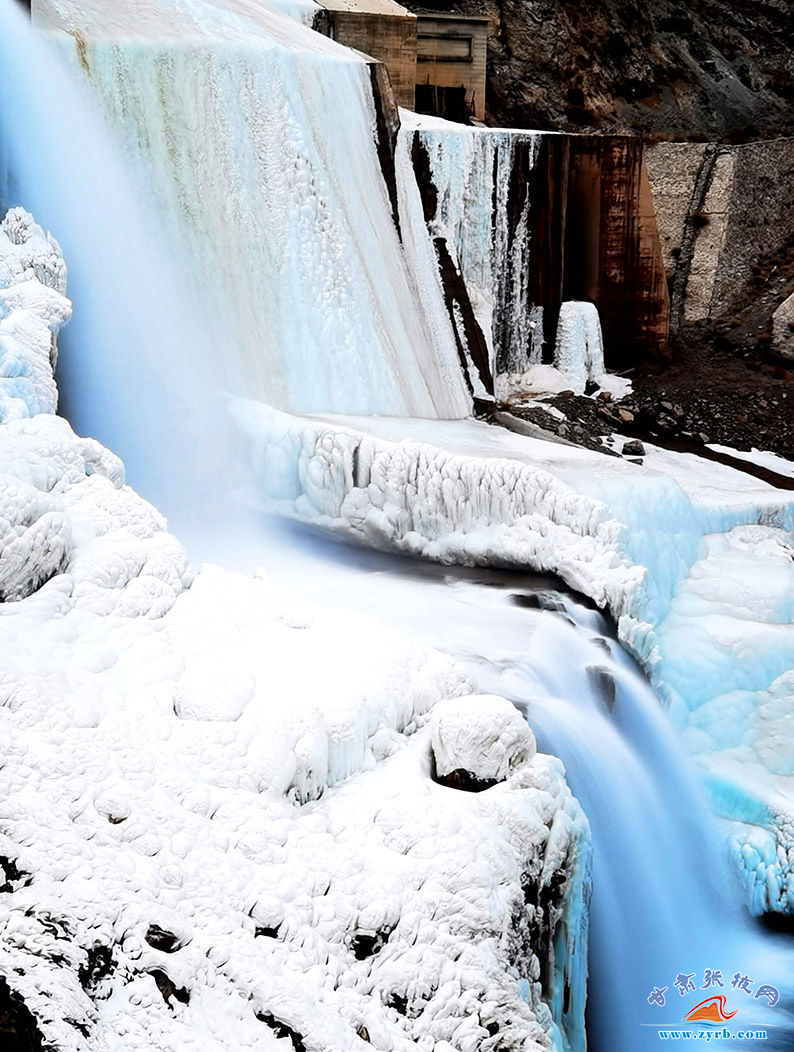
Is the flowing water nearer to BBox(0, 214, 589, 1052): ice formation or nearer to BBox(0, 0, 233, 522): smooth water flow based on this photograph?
BBox(0, 0, 233, 522): smooth water flow

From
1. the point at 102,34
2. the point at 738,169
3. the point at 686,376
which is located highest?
the point at 102,34

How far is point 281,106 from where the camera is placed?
8734 mm

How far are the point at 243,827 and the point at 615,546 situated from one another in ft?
12.0

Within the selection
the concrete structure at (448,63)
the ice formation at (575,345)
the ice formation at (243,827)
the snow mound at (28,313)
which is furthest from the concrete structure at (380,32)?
the ice formation at (243,827)

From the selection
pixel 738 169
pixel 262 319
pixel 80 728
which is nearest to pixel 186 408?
pixel 262 319

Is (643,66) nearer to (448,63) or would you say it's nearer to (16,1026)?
(448,63)

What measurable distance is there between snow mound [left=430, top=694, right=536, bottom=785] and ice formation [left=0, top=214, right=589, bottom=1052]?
1 centimetres

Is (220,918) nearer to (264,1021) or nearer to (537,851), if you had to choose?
(264,1021)

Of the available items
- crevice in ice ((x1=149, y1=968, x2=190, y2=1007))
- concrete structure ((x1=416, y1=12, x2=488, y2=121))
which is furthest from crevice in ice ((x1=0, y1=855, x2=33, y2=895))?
concrete structure ((x1=416, y1=12, x2=488, y2=121))

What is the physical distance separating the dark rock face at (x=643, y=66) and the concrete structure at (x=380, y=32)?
5535 millimetres

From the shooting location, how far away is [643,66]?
20.8 m

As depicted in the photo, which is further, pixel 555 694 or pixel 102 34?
pixel 102 34

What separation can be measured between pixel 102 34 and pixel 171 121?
762 millimetres

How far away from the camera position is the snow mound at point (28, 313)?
16.7 feet
